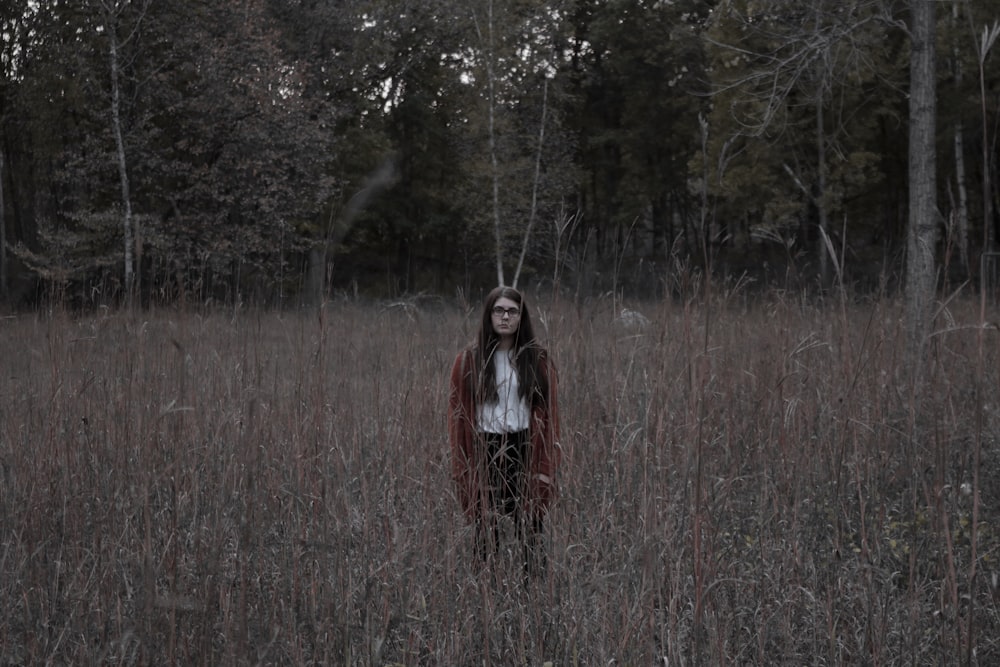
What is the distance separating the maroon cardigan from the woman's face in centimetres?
15

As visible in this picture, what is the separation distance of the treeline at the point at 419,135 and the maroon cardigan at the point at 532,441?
3.60 meters

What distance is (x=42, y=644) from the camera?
258 cm

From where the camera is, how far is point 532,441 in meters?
2.97

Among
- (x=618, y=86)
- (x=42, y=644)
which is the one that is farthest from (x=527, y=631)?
(x=618, y=86)

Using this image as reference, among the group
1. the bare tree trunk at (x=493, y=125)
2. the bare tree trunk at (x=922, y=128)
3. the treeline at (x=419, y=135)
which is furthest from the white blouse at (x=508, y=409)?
the bare tree trunk at (x=493, y=125)

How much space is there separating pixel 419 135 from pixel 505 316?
23.2 meters

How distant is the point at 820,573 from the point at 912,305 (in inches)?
121

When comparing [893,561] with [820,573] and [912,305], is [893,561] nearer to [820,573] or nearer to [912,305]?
[820,573]

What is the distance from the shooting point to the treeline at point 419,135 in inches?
542

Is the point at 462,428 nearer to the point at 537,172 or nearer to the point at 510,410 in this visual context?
the point at 510,410

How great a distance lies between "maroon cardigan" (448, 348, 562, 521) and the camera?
2854 mm

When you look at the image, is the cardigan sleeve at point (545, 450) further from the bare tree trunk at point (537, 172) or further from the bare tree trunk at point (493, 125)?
the bare tree trunk at point (537, 172)

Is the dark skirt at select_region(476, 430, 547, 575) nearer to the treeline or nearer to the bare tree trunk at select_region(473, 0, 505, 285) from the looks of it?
the treeline

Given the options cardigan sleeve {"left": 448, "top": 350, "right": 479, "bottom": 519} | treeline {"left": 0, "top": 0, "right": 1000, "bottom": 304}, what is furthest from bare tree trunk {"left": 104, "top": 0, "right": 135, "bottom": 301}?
cardigan sleeve {"left": 448, "top": 350, "right": 479, "bottom": 519}
